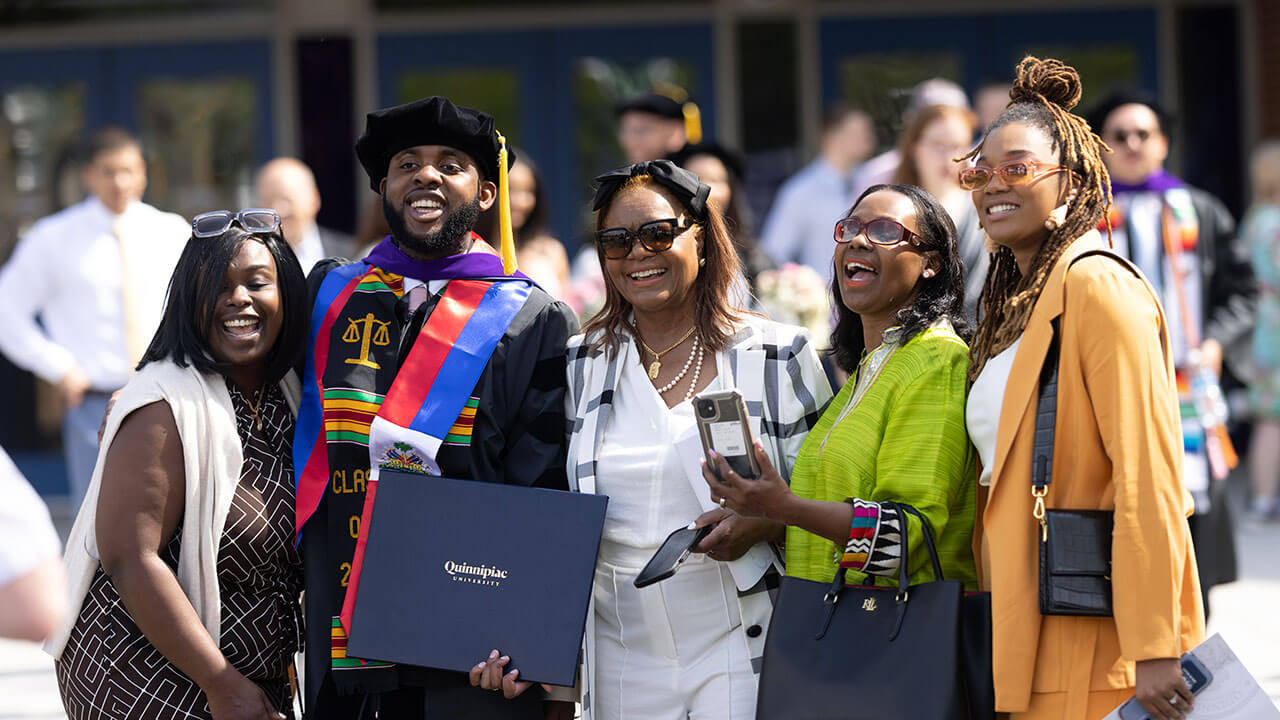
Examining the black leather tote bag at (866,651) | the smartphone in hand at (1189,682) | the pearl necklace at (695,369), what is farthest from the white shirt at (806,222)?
the smartphone in hand at (1189,682)

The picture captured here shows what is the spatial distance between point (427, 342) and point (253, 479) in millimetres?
515

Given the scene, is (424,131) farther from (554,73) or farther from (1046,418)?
(554,73)

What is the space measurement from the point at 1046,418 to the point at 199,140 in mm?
8094

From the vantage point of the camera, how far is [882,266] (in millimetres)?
3105

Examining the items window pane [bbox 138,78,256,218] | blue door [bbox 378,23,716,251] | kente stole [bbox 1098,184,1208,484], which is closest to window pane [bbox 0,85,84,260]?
window pane [bbox 138,78,256,218]

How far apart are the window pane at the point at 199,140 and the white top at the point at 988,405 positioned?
24.9ft

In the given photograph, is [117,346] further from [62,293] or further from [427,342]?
[427,342]

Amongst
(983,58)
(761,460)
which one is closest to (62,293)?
(761,460)

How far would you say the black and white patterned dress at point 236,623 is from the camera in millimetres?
3107

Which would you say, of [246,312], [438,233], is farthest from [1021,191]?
[246,312]

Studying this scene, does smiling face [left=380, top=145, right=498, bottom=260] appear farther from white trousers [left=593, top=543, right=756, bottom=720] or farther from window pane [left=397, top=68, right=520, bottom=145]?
window pane [left=397, top=68, right=520, bottom=145]

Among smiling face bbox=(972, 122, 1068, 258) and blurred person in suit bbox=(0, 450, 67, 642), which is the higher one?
smiling face bbox=(972, 122, 1068, 258)

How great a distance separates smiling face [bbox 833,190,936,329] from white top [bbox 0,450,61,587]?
1.90 m

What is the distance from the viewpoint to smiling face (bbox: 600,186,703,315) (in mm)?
3229
